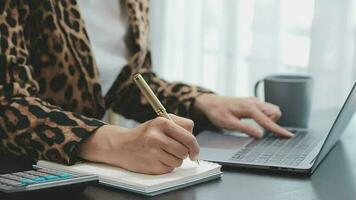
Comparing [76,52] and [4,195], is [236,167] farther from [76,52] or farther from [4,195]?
[76,52]

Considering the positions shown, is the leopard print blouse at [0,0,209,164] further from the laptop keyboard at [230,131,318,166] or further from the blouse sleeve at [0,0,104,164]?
the laptop keyboard at [230,131,318,166]

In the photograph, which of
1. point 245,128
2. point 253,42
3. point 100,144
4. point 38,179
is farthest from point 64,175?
point 253,42

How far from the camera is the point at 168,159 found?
36.7 inches

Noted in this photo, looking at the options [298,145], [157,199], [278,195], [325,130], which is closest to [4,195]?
[157,199]

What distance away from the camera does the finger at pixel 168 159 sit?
93cm

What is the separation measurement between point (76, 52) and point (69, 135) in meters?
0.36

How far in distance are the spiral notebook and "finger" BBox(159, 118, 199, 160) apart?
0.04m

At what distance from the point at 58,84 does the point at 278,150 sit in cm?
49

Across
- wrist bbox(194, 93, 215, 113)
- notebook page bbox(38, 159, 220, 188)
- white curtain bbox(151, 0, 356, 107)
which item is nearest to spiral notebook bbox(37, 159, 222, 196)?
notebook page bbox(38, 159, 220, 188)

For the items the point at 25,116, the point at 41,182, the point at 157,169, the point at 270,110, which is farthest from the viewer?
the point at 270,110

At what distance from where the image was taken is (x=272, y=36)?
2078mm

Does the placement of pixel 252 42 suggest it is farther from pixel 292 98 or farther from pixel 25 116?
pixel 25 116

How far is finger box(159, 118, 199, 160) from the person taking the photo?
0.93m

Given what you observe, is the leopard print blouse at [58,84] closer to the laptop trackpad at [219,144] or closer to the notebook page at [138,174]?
the notebook page at [138,174]
